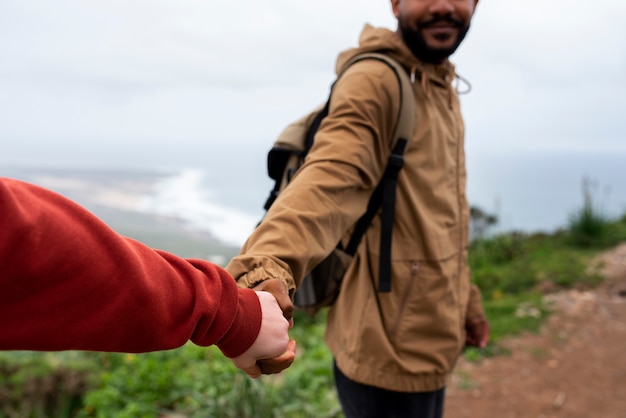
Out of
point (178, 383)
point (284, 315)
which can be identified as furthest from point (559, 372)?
point (284, 315)

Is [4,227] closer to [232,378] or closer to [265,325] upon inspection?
[265,325]

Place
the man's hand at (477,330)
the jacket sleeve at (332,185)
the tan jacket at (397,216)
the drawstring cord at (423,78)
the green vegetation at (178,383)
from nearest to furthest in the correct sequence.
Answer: the jacket sleeve at (332,185) → the tan jacket at (397,216) → the drawstring cord at (423,78) → the man's hand at (477,330) → the green vegetation at (178,383)

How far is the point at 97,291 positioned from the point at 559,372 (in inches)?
192

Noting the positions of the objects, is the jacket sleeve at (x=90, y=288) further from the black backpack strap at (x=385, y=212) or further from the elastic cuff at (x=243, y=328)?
the black backpack strap at (x=385, y=212)

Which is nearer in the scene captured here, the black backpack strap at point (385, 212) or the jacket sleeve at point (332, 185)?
the jacket sleeve at point (332, 185)

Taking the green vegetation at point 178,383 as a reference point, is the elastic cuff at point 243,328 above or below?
above

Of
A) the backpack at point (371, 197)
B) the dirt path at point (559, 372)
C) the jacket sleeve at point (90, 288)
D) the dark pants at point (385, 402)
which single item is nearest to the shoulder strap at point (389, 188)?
the backpack at point (371, 197)

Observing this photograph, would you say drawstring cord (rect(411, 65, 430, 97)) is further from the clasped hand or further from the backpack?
the clasped hand

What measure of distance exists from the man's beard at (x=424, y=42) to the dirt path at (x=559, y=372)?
3132 mm

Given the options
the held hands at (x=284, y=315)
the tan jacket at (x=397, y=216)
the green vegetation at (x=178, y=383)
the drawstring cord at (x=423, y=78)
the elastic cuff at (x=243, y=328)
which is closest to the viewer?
the elastic cuff at (x=243, y=328)

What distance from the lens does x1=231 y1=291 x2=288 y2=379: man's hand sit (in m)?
A: 1.24

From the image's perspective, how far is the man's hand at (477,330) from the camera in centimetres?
250

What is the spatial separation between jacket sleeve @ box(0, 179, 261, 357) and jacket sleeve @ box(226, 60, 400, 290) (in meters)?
0.23

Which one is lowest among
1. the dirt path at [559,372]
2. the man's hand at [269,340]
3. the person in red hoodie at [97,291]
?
the dirt path at [559,372]
